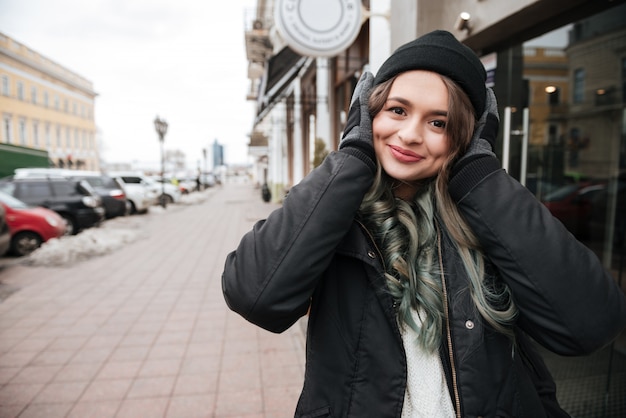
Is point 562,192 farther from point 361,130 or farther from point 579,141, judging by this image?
point 361,130

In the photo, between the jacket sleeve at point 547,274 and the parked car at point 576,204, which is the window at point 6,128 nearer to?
the parked car at point 576,204

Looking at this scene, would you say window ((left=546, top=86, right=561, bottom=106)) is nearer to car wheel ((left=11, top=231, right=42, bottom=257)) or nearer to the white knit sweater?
the white knit sweater

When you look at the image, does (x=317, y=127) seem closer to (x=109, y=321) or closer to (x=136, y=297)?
(x=136, y=297)

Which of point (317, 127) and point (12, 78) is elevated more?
point (12, 78)

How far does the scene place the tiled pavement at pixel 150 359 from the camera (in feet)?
10.4

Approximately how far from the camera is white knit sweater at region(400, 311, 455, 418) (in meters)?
1.20

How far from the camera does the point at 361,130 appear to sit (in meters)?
1.28

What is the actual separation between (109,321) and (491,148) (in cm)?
495

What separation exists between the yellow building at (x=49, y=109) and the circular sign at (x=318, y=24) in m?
21.3

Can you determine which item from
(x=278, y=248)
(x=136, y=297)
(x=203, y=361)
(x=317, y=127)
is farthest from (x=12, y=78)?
(x=278, y=248)

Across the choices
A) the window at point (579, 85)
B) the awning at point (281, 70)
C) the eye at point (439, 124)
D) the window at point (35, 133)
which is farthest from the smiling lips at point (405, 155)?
the window at point (35, 133)

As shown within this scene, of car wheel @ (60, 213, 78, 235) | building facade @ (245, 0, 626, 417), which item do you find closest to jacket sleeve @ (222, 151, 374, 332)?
building facade @ (245, 0, 626, 417)

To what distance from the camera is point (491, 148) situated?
4.27ft

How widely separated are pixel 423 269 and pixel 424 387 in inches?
13.5
